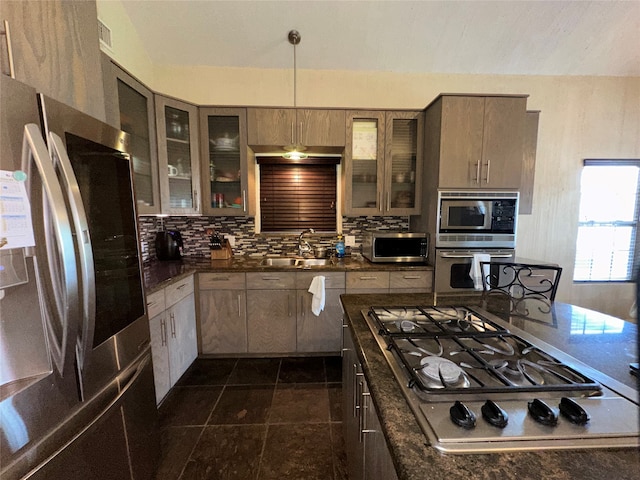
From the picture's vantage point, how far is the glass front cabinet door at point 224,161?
262 cm

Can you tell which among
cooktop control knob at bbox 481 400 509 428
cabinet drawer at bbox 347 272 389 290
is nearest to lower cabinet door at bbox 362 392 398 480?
cooktop control knob at bbox 481 400 509 428

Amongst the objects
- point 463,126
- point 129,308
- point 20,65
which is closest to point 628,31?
point 463,126

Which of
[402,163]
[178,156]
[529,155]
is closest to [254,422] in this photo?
[178,156]

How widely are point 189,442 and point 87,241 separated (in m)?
1.49

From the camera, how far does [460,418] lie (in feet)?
1.92

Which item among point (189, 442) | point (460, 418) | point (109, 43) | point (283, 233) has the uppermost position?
point (109, 43)

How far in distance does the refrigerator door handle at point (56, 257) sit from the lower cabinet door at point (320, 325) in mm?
1788

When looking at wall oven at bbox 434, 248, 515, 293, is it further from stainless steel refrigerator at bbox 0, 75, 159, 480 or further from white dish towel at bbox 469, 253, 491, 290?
stainless steel refrigerator at bbox 0, 75, 159, 480

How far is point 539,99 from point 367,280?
2.72 metres

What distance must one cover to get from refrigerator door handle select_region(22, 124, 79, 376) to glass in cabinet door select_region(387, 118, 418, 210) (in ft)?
8.06

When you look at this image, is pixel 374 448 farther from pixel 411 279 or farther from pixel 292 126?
pixel 292 126

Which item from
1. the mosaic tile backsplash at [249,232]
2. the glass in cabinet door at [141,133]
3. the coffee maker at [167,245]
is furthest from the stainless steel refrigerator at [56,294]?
the mosaic tile backsplash at [249,232]

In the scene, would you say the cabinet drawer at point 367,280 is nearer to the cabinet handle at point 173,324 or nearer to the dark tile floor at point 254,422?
the dark tile floor at point 254,422

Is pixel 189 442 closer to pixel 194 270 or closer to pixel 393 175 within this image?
pixel 194 270
